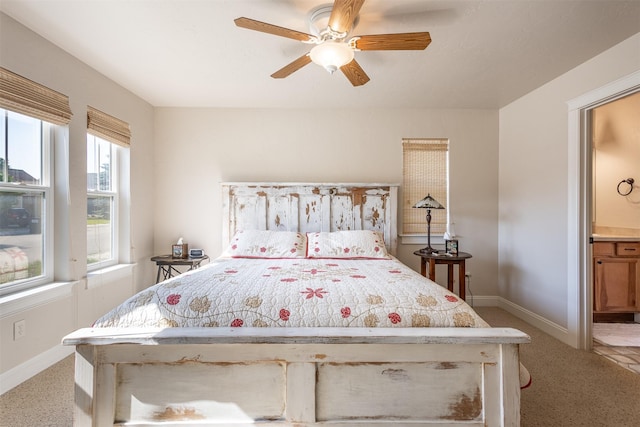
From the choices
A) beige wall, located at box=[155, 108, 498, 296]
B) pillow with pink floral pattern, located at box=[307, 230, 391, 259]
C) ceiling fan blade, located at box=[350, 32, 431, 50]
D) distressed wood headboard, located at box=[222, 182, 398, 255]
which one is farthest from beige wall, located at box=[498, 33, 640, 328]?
ceiling fan blade, located at box=[350, 32, 431, 50]

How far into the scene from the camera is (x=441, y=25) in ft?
6.61

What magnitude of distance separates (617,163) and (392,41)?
3.60 m

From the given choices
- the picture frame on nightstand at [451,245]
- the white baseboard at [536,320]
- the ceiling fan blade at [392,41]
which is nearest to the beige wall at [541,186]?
the white baseboard at [536,320]

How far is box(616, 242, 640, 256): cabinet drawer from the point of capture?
3.15 m

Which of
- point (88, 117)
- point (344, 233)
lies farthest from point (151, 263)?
point (344, 233)

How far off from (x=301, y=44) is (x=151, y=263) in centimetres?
303

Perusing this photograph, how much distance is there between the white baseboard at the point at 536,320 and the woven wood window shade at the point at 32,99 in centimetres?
471

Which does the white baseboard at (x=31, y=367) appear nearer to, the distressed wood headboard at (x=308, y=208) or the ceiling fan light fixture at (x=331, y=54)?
the distressed wood headboard at (x=308, y=208)

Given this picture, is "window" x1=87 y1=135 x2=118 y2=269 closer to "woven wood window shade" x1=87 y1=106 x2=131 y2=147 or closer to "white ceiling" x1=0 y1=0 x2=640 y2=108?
"woven wood window shade" x1=87 y1=106 x2=131 y2=147

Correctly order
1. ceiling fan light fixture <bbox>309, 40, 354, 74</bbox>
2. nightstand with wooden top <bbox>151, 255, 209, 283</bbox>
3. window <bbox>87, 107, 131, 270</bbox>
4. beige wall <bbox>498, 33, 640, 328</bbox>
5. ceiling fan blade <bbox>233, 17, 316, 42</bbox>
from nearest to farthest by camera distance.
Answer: ceiling fan blade <bbox>233, 17, 316, 42</bbox> < ceiling fan light fixture <bbox>309, 40, 354, 74</bbox> < beige wall <bbox>498, 33, 640, 328</bbox> < window <bbox>87, 107, 131, 270</bbox> < nightstand with wooden top <bbox>151, 255, 209, 283</bbox>

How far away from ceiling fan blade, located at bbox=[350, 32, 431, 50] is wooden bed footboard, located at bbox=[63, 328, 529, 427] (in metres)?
1.59

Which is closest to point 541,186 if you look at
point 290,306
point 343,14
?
point 343,14

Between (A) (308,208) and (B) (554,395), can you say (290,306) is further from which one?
(A) (308,208)

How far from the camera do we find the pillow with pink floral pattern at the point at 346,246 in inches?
119
